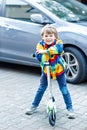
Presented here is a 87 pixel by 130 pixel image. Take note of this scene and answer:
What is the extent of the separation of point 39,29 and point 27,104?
193 centimetres

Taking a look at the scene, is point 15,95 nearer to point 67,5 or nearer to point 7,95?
point 7,95

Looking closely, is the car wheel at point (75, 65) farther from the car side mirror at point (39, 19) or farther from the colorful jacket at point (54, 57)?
the colorful jacket at point (54, 57)

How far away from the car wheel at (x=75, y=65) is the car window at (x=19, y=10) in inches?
43.9

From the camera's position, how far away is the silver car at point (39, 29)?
659 centimetres

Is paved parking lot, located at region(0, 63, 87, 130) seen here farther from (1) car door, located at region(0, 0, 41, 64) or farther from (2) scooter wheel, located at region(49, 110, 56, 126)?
(1) car door, located at region(0, 0, 41, 64)

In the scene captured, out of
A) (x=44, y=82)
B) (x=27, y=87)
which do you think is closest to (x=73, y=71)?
(x=27, y=87)

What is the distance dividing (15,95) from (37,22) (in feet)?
5.51

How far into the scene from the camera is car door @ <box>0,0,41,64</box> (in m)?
7.05

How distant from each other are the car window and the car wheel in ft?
3.66

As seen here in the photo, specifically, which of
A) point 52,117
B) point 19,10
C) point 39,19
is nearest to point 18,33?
point 19,10

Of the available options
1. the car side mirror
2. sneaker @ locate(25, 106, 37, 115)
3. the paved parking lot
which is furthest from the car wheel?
sneaker @ locate(25, 106, 37, 115)

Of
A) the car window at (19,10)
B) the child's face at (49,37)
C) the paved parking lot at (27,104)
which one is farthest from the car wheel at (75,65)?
the child's face at (49,37)

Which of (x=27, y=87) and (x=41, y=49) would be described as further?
(x=27, y=87)

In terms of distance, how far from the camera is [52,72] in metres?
4.75
